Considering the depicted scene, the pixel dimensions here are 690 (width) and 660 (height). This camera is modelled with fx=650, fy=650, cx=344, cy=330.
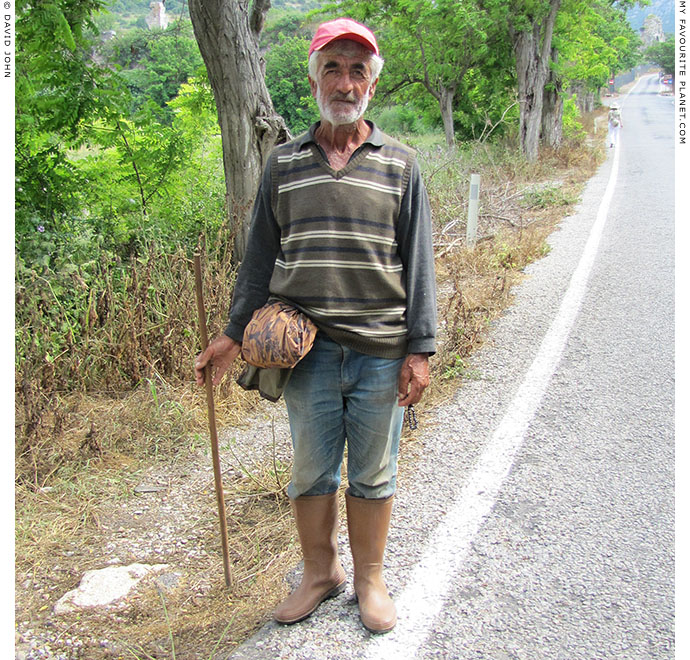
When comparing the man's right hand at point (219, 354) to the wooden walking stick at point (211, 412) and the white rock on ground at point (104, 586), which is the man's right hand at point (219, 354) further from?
the white rock on ground at point (104, 586)

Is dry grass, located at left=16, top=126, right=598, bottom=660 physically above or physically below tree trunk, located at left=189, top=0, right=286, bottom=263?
below

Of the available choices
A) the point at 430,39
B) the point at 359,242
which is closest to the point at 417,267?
the point at 359,242

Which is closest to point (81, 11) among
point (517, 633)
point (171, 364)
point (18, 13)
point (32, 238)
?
point (18, 13)

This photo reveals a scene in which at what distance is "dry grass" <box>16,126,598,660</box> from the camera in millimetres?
2557

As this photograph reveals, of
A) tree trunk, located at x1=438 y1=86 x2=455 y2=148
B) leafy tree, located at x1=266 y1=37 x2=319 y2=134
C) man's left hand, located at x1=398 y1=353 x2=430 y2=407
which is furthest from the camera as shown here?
leafy tree, located at x1=266 y1=37 x2=319 y2=134

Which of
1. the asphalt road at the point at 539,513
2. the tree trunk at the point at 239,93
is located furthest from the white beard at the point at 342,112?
the tree trunk at the point at 239,93

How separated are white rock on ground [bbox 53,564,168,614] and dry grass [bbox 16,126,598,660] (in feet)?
0.17

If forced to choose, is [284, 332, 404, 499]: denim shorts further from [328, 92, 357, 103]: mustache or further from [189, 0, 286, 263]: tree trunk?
[189, 0, 286, 263]: tree trunk

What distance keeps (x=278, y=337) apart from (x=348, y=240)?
419mm

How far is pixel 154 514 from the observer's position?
329cm

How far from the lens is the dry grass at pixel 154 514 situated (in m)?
2.56

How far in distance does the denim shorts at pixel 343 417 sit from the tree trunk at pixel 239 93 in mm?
3339

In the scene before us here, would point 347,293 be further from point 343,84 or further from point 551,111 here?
point 551,111

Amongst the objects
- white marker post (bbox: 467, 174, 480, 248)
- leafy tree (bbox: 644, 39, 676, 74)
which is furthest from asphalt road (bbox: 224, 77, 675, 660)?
leafy tree (bbox: 644, 39, 676, 74)
